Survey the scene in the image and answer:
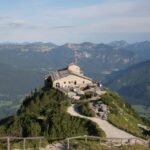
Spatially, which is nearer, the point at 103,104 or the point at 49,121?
the point at 49,121

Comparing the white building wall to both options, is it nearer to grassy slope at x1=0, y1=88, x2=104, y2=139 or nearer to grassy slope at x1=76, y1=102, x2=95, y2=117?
grassy slope at x1=76, y1=102, x2=95, y2=117

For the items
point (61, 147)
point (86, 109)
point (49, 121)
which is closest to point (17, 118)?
point (49, 121)

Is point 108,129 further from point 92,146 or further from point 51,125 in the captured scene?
point 92,146

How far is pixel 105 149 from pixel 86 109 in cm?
2779

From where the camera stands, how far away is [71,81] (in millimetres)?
111750

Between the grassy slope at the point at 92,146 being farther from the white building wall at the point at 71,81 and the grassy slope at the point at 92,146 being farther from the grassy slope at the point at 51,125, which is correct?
the white building wall at the point at 71,81

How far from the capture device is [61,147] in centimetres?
5153

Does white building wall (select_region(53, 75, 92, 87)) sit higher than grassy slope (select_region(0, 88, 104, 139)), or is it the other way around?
white building wall (select_region(53, 75, 92, 87))

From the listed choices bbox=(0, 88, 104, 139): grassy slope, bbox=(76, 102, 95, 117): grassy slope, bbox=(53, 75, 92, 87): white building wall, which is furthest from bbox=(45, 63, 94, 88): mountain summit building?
bbox=(0, 88, 104, 139): grassy slope

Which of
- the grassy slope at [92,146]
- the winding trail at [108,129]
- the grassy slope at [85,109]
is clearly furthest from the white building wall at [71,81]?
the grassy slope at [92,146]

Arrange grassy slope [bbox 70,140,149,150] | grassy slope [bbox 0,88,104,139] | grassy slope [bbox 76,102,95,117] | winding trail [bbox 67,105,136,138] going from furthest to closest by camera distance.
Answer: grassy slope [bbox 76,102,95,117]
grassy slope [bbox 0,88,104,139]
winding trail [bbox 67,105,136,138]
grassy slope [bbox 70,140,149,150]

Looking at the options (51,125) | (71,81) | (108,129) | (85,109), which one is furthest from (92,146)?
(71,81)

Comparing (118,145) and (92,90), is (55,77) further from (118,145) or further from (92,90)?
(118,145)

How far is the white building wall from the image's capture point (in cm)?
11069
